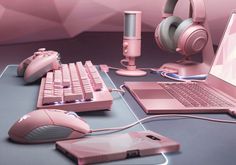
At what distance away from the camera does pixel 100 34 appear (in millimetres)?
2188

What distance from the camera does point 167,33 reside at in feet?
4.44

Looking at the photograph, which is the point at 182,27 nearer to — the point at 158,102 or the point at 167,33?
the point at 167,33

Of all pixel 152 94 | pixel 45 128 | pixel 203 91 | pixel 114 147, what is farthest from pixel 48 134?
pixel 203 91

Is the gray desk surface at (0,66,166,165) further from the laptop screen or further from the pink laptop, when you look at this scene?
the laptop screen

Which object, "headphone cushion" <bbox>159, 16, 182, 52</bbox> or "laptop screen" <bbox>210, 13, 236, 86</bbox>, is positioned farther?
"headphone cushion" <bbox>159, 16, 182, 52</bbox>

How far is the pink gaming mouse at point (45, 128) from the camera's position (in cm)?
64

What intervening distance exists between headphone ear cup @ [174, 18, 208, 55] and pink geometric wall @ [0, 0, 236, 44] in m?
0.62

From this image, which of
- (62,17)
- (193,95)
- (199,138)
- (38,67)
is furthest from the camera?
(62,17)

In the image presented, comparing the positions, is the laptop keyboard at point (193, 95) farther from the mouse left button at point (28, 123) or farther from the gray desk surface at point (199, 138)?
the mouse left button at point (28, 123)

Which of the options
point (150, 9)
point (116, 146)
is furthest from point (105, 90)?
point (150, 9)

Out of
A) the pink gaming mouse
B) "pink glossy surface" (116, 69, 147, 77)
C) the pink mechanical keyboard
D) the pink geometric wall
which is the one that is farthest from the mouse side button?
the pink geometric wall

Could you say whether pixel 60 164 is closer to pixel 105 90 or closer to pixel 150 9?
pixel 105 90

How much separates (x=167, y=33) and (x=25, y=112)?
0.68 metres

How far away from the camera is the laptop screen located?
3.35 feet
